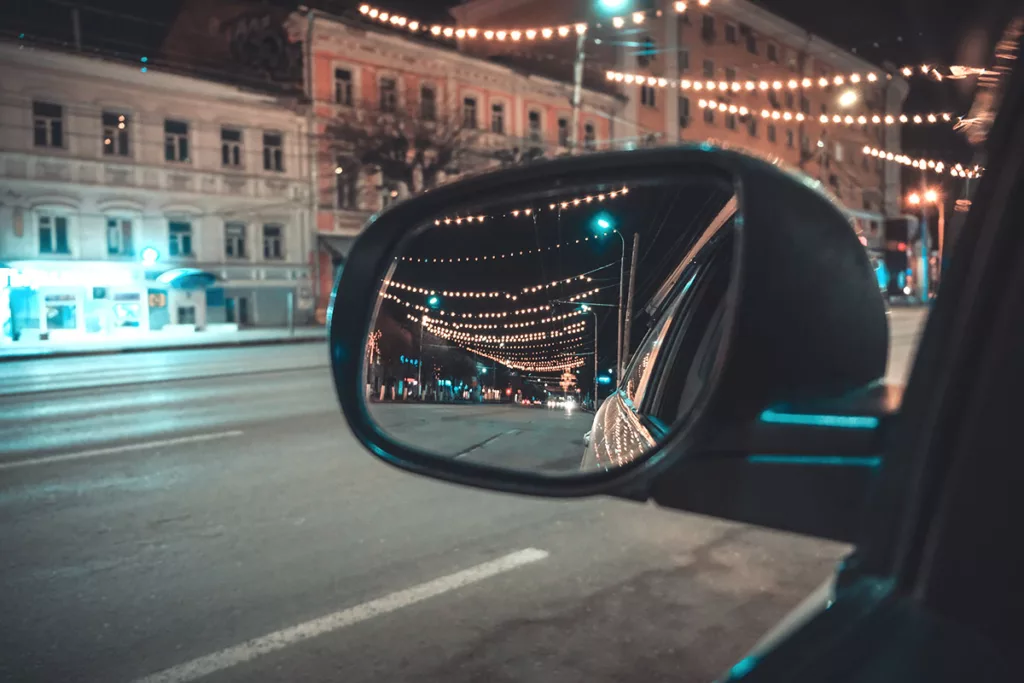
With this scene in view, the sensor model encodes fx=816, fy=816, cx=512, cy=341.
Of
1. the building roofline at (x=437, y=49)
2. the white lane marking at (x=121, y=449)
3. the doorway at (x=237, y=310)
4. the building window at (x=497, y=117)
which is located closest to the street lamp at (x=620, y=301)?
the white lane marking at (x=121, y=449)

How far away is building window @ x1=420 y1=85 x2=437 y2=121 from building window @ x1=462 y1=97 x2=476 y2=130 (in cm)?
138

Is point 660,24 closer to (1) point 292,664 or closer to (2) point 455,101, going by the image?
(2) point 455,101

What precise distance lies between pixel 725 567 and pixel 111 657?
9.59 feet

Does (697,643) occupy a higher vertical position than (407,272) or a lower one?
lower

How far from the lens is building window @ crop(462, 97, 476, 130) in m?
33.9

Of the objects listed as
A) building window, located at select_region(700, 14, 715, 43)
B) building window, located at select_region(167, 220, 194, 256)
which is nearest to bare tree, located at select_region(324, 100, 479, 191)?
building window, located at select_region(167, 220, 194, 256)

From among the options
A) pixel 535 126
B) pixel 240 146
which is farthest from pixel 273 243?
pixel 535 126

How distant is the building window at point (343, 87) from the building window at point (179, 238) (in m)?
7.52

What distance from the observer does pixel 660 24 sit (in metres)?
39.7

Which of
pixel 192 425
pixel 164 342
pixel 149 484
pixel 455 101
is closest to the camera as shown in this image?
pixel 149 484

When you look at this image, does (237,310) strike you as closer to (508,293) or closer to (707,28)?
(707,28)

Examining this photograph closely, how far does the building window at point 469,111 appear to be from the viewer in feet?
111

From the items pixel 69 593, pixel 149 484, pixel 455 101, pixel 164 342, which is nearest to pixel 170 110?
pixel 164 342

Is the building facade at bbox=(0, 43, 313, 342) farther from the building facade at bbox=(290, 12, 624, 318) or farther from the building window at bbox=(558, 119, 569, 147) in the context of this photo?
the building window at bbox=(558, 119, 569, 147)
